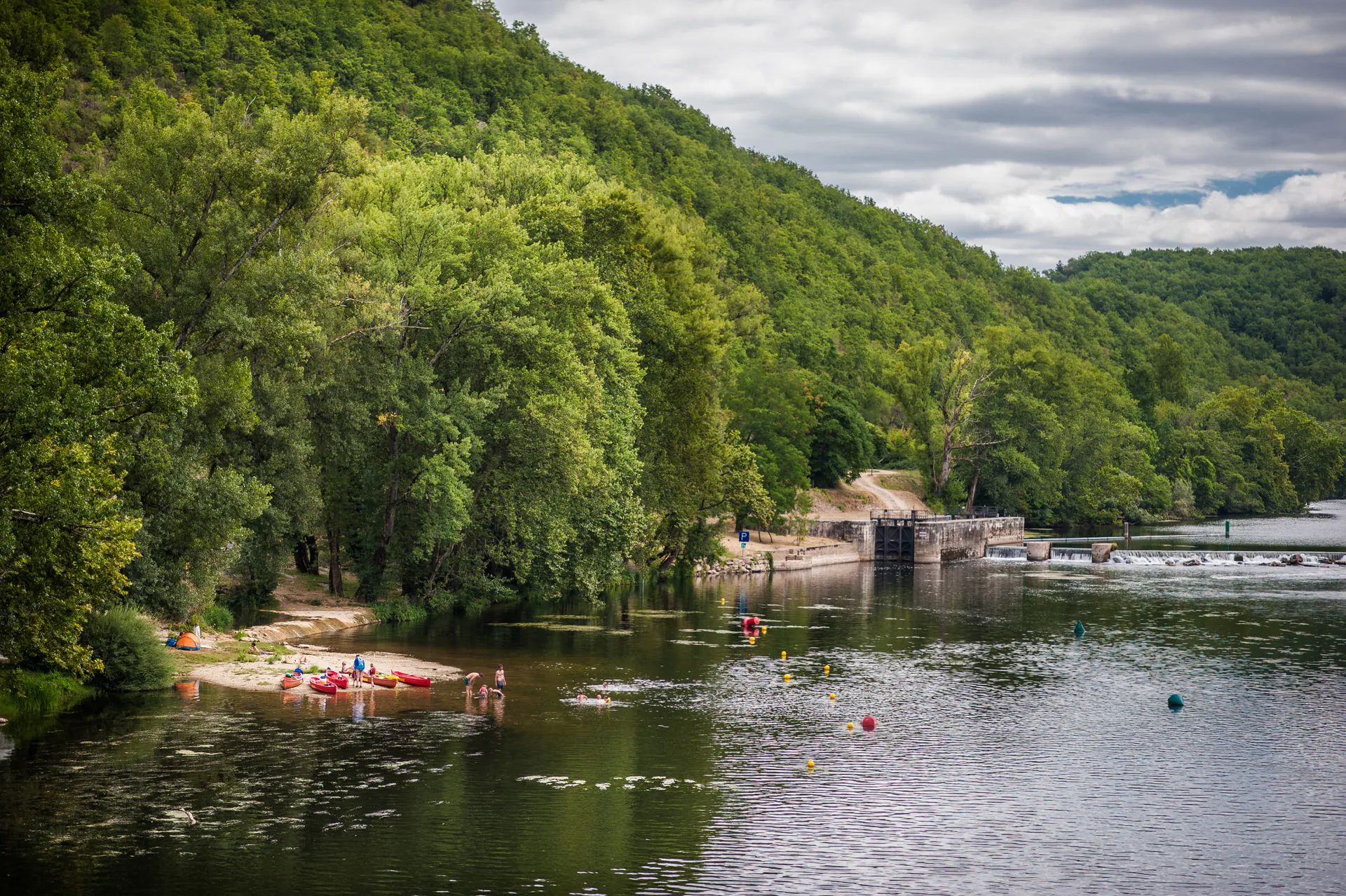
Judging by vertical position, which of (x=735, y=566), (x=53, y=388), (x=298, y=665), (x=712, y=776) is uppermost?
(x=53, y=388)

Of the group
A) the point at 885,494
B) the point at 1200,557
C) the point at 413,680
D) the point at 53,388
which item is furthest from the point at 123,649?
the point at 885,494

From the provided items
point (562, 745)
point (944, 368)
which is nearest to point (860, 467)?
point (944, 368)

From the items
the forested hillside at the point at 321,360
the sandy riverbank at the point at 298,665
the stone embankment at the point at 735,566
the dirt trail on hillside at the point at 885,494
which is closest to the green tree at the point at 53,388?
the forested hillside at the point at 321,360

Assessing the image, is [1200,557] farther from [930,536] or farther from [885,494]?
[885,494]

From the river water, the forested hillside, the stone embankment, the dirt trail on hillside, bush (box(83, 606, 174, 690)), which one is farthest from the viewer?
the dirt trail on hillside

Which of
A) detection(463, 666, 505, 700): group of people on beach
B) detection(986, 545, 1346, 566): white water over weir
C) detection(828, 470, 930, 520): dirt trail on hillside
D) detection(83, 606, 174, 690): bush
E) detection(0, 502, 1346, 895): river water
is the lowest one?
detection(0, 502, 1346, 895): river water

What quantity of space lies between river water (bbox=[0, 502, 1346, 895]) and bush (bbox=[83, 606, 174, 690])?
864 mm

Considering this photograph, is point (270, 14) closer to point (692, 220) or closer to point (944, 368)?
point (692, 220)

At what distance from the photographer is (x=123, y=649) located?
38031 mm

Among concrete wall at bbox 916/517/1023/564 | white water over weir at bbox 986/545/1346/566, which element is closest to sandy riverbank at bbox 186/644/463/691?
concrete wall at bbox 916/517/1023/564

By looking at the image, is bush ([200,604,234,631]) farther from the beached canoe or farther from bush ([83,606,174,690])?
the beached canoe

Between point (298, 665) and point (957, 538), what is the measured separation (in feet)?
261

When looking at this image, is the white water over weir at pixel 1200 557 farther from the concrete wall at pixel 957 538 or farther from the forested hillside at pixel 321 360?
the forested hillside at pixel 321 360

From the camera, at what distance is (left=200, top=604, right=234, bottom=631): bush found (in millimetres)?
47062
